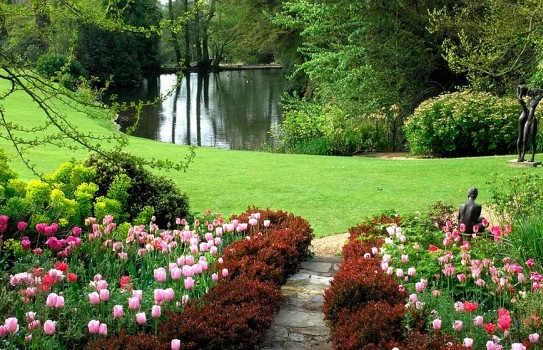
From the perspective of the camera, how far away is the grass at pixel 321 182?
35.0ft

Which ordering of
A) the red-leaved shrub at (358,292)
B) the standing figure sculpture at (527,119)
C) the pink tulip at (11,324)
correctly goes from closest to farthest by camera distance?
1. the pink tulip at (11,324)
2. the red-leaved shrub at (358,292)
3. the standing figure sculpture at (527,119)

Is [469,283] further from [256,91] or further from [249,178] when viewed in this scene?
[256,91]

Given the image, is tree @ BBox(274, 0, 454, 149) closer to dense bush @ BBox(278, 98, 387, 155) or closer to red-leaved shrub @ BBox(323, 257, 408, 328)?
dense bush @ BBox(278, 98, 387, 155)

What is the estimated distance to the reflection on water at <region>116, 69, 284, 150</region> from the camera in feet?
92.2

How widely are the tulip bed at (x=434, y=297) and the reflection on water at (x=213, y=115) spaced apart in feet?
51.1

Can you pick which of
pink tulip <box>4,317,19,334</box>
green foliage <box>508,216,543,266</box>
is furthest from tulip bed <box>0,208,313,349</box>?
green foliage <box>508,216,543,266</box>

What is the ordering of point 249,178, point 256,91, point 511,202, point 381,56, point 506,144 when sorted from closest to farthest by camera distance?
point 511,202
point 249,178
point 506,144
point 381,56
point 256,91

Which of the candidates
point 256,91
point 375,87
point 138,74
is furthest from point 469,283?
point 138,74

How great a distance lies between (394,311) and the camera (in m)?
4.40

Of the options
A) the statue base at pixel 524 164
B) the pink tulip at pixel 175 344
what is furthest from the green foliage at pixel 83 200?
the statue base at pixel 524 164

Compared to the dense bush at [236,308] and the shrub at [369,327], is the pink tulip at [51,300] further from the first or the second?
the shrub at [369,327]

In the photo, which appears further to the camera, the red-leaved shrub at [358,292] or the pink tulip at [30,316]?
the red-leaved shrub at [358,292]

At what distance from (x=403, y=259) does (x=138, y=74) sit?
182 ft

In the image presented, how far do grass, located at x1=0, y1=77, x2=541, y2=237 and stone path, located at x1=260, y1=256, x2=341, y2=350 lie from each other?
2406 mm
